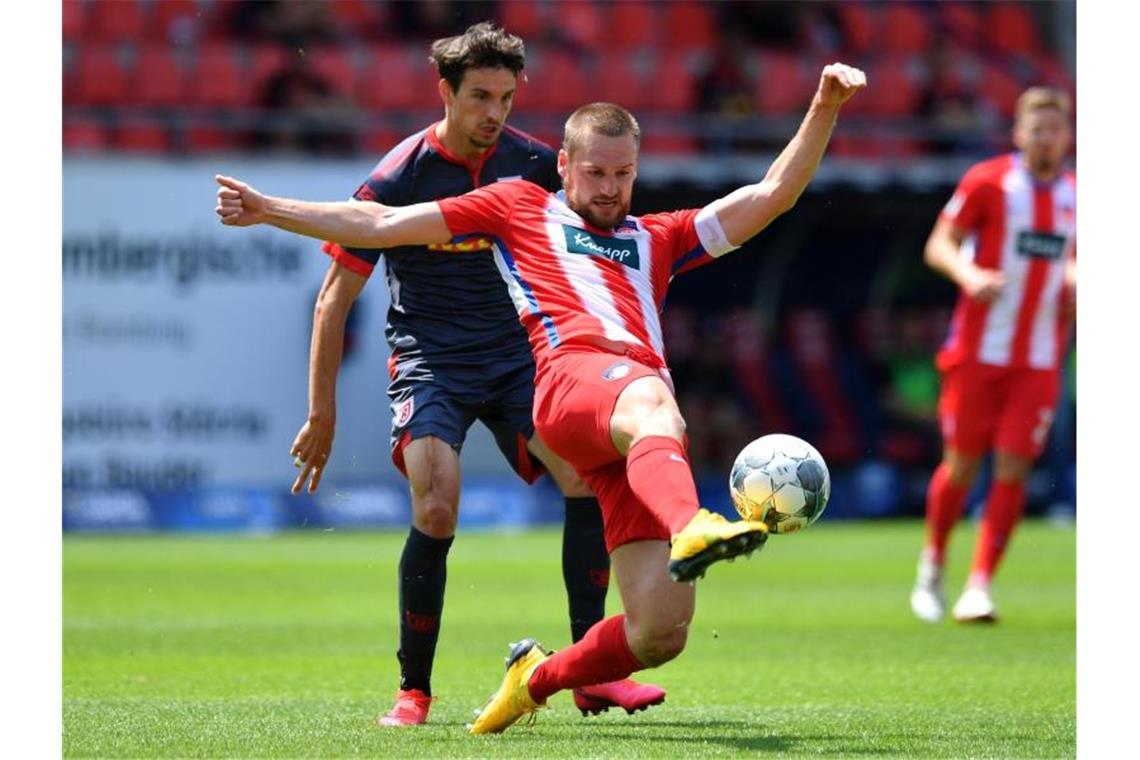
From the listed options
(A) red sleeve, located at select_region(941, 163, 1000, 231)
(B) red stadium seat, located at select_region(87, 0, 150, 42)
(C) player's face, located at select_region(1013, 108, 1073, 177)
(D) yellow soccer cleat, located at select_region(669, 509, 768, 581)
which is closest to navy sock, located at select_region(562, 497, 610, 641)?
(D) yellow soccer cleat, located at select_region(669, 509, 768, 581)

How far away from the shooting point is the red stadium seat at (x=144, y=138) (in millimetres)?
18250

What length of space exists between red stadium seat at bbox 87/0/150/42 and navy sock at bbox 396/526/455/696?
1407cm

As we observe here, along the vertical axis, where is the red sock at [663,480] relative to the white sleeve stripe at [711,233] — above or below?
below

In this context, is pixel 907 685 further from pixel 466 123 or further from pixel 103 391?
pixel 103 391

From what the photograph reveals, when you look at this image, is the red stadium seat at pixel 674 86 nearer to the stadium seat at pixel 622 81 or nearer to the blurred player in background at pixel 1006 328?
the stadium seat at pixel 622 81

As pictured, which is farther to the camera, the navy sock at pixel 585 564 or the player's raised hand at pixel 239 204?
the navy sock at pixel 585 564

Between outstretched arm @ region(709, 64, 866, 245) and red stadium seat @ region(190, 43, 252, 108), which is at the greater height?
red stadium seat @ region(190, 43, 252, 108)

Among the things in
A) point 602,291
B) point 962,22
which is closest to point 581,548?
point 602,291

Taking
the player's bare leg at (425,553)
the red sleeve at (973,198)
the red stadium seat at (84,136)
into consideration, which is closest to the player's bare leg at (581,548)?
the player's bare leg at (425,553)

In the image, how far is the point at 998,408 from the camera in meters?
10.1

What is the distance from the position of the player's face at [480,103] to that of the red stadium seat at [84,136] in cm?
1229

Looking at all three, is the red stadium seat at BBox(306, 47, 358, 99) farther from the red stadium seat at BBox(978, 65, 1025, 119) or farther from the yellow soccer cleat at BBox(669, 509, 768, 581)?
the yellow soccer cleat at BBox(669, 509, 768, 581)

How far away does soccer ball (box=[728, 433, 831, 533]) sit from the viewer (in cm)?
518

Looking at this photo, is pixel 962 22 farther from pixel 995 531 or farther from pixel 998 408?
pixel 995 531
